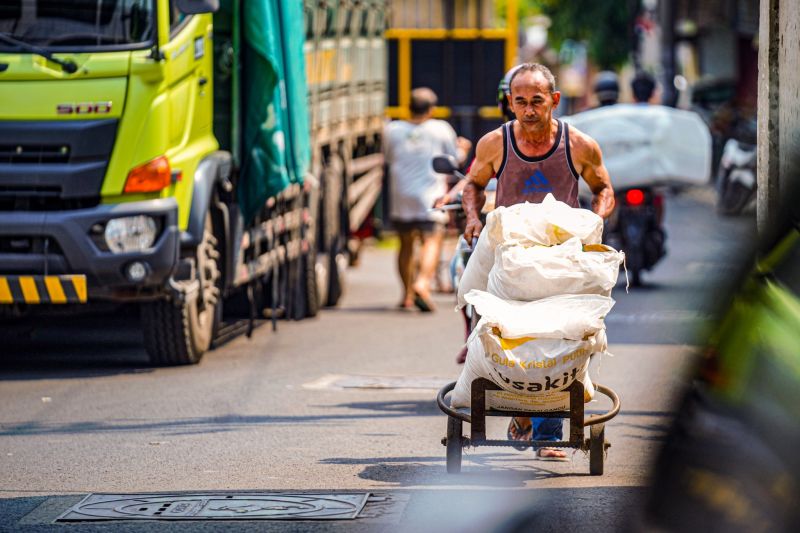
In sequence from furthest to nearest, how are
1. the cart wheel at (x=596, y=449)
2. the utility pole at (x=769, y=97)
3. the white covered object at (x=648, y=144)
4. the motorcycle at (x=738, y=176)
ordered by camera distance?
the motorcycle at (x=738, y=176)
the white covered object at (x=648, y=144)
the utility pole at (x=769, y=97)
the cart wheel at (x=596, y=449)

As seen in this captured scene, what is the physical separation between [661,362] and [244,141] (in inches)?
123

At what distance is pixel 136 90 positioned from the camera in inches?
373

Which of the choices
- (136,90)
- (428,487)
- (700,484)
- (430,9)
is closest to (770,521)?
(700,484)

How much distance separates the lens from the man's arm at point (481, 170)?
693 cm

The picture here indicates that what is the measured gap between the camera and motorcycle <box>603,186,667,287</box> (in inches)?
574

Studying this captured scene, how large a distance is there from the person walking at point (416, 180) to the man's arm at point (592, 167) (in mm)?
7284

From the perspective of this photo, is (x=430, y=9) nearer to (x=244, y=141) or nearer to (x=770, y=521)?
(x=244, y=141)

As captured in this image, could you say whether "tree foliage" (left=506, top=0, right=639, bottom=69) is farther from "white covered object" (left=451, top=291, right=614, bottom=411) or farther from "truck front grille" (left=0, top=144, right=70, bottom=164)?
"white covered object" (left=451, top=291, right=614, bottom=411)

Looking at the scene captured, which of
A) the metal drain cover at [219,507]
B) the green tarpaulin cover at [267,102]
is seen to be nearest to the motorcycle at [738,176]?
the green tarpaulin cover at [267,102]

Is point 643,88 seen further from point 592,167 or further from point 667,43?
point 667,43

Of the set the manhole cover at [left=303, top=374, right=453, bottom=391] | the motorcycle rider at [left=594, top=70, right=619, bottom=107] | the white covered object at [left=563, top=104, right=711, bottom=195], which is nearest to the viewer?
the manhole cover at [left=303, top=374, right=453, bottom=391]

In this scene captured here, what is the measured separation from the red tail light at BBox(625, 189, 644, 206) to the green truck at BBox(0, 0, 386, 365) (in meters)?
4.18

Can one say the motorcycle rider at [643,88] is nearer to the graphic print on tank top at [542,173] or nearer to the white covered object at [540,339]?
the graphic print on tank top at [542,173]

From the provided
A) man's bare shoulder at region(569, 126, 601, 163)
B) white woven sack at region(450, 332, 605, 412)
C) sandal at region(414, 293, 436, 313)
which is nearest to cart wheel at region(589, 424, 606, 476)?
white woven sack at region(450, 332, 605, 412)
